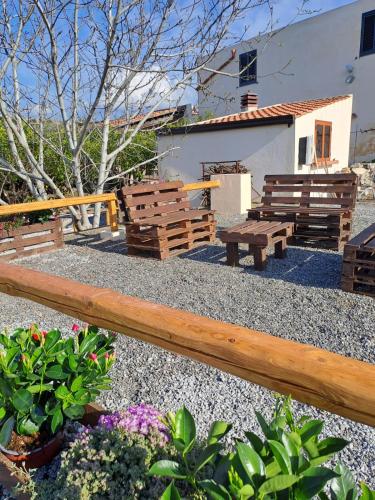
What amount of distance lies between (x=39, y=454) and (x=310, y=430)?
115cm

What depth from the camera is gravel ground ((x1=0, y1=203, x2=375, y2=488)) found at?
2.26 metres

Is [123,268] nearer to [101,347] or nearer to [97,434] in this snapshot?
[101,347]

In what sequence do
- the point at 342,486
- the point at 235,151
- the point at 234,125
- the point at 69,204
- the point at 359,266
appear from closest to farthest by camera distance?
the point at 342,486 < the point at 359,266 < the point at 69,204 < the point at 234,125 < the point at 235,151

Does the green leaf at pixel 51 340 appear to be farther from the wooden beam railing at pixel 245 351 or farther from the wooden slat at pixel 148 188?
the wooden slat at pixel 148 188

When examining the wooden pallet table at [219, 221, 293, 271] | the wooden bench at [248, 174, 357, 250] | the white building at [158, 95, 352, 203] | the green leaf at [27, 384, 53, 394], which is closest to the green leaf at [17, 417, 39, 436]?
the green leaf at [27, 384, 53, 394]

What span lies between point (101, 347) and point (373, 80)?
47.8ft

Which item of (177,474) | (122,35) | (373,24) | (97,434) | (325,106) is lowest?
(97,434)

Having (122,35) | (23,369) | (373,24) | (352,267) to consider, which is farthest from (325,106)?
(23,369)

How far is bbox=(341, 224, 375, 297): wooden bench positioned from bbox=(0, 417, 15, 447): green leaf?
330cm

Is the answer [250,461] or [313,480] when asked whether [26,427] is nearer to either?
[250,461]

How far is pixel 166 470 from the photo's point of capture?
108 cm

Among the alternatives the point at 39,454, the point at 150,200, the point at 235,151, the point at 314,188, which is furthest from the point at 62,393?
the point at 235,151

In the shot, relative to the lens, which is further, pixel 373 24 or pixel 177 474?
pixel 373 24

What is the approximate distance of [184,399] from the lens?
92.4 inches
